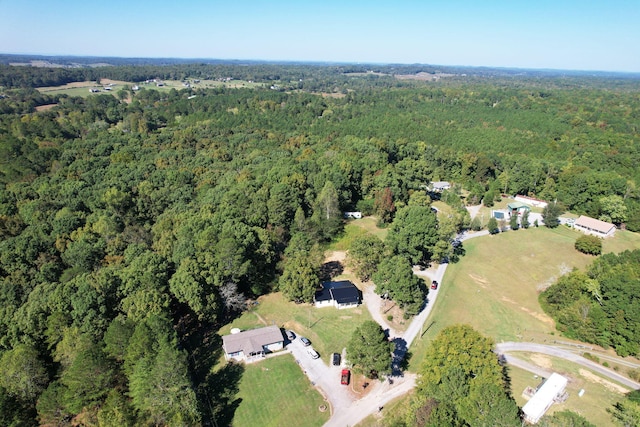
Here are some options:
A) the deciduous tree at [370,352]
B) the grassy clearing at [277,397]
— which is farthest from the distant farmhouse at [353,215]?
Answer: the deciduous tree at [370,352]

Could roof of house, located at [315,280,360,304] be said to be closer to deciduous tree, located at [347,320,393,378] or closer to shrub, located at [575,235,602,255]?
deciduous tree, located at [347,320,393,378]

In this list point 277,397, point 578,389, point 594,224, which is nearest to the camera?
point 277,397

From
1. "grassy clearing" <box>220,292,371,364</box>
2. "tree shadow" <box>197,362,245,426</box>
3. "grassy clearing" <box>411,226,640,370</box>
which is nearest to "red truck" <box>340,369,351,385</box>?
"grassy clearing" <box>220,292,371,364</box>

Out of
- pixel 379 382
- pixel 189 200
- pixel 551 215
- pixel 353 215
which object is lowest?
pixel 353 215

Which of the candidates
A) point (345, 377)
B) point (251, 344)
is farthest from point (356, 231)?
point (345, 377)

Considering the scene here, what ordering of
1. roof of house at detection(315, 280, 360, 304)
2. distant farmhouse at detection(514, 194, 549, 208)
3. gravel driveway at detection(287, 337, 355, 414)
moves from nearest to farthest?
gravel driveway at detection(287, 337, 355, 414) → roof of house at detection(315, 280, 360, 304) → distant farmhouse at detection(514, 194, 549, 208)

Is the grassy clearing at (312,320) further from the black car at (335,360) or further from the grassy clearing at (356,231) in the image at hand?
the grassy clearing at (356,231)

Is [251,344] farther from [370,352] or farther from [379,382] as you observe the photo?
[379,382]
